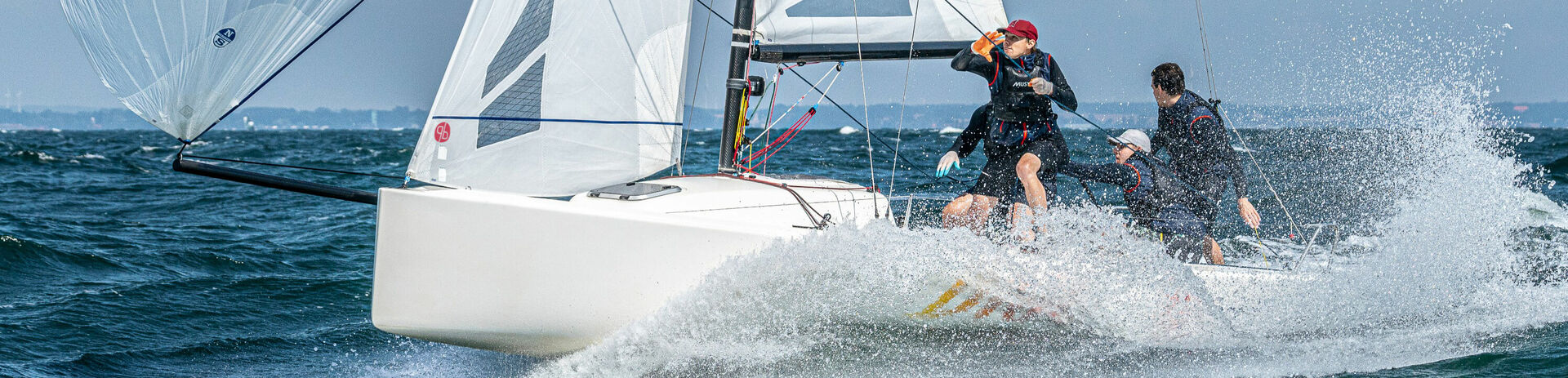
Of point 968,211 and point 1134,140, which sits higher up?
point 1134,140

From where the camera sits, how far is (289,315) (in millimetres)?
5598

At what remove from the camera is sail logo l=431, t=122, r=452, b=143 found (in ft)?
13.2

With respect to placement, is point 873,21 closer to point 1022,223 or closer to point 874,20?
point 874,20

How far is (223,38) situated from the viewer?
3.67 m

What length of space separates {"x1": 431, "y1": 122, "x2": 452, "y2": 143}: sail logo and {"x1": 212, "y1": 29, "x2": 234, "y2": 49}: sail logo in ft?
2.35

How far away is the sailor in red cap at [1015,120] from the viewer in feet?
13.6

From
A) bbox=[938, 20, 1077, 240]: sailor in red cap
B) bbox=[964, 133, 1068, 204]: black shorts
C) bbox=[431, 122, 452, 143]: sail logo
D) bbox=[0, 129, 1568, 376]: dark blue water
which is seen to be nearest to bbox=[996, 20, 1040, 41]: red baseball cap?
bbox=[938, 20, 1077, 240]: sailor in red cap

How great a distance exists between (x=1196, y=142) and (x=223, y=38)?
3.41 meters

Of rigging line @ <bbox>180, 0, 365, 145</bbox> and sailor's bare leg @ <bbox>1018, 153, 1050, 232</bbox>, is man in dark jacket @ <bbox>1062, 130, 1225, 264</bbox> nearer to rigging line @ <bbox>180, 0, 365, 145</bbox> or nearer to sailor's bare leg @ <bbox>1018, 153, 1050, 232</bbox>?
sailor's bare leg @ <bbox>1018, 153, 1050, 232</bbox>

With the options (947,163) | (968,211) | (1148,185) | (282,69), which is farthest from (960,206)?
(282,69)

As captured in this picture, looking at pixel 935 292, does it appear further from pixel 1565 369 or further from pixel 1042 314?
pixel 1565 369

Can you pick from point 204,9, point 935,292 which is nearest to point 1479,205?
point 935,292

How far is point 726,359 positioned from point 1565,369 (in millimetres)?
2766

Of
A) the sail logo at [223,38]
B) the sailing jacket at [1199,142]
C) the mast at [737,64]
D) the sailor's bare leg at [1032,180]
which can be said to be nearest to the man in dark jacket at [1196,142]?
the sailing jacket at [1199,142]
